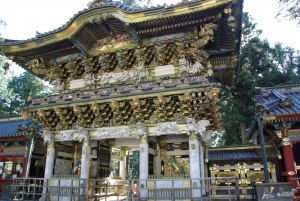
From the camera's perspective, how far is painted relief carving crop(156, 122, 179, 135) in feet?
30.3

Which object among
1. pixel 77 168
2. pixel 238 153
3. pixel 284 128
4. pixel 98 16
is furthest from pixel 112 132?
pixel 284 128

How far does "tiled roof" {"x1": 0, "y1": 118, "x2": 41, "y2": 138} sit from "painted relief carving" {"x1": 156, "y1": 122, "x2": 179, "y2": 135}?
880cm

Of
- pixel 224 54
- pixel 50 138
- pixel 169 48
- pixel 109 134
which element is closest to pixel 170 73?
pixel 169 48

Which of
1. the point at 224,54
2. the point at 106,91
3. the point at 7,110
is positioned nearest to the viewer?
the point at 106,91

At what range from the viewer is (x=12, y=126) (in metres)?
17.8

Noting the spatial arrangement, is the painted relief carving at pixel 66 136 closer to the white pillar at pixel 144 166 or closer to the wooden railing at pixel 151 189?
the wooden railing at pixel 151 189

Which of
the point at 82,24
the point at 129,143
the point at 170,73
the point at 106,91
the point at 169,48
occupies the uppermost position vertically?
the point at 82,24

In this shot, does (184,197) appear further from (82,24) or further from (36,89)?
(36,89)

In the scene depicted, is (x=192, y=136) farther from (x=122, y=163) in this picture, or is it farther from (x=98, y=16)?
(x=122, y=163)

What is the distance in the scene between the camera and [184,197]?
8.20 m

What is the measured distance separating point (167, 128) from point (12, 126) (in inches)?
543

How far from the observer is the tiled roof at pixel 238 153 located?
11.7m

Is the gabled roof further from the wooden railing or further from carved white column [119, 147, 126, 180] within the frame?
carved white column [119, 147, 126, 180]

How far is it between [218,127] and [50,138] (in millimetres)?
7948
